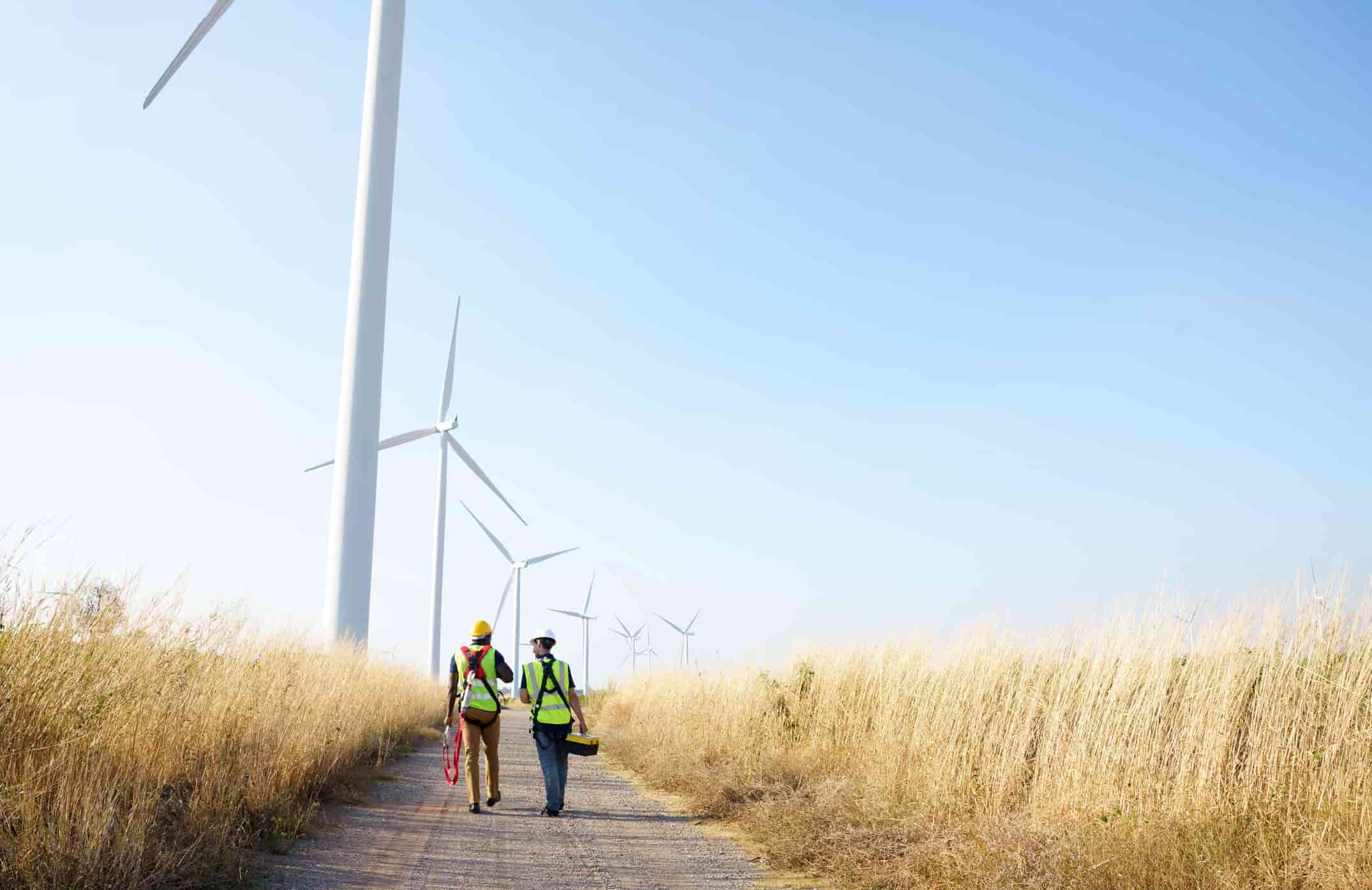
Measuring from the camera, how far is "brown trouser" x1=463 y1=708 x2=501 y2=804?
41.6 feet

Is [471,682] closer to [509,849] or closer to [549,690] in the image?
[549,690]

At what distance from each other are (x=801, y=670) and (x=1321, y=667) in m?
9.30

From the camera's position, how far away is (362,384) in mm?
27734

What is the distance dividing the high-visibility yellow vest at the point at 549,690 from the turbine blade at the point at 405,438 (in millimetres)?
25256

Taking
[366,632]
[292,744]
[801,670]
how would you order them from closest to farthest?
[292,744], [801,670], [366,632]

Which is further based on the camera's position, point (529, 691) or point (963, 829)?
point (529, 691)

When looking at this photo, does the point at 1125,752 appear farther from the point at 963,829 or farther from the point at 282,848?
the point at 282,848

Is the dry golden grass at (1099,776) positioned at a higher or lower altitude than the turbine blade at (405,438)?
lower

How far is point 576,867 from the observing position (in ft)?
29.0

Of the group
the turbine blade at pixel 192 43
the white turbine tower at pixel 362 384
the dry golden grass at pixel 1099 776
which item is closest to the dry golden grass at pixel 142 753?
the dry golden grass at pixel 1099 776

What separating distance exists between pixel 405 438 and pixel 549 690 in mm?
29226

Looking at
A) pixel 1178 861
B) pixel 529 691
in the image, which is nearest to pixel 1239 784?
pixel 1178 861

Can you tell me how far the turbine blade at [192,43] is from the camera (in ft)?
91.7

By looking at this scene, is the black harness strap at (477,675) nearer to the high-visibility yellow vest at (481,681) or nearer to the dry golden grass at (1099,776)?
the high-visibility yellow vest at (481,681)
